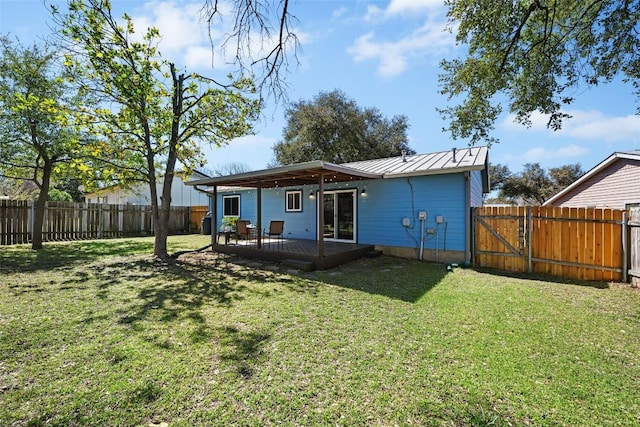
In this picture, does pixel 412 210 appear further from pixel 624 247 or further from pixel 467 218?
pixel 624 247

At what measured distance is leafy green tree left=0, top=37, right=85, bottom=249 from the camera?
9.28 m

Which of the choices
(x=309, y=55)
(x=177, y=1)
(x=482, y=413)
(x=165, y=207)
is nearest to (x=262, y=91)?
(x=309, y=55)

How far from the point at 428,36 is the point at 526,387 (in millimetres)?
6654

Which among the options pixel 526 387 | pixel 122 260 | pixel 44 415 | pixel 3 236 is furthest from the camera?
pixel 3 236

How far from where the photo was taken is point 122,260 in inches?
336

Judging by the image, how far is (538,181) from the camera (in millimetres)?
28375

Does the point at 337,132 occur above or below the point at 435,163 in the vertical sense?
above

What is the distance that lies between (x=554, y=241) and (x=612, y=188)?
28.1 feet

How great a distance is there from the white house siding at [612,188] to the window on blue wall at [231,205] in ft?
52.6

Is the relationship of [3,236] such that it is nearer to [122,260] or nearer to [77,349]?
[122,260]

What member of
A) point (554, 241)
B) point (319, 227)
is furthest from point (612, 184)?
point (319, 227)

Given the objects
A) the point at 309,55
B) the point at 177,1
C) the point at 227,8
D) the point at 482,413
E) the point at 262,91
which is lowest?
the point at 482,413

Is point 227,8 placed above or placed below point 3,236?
above

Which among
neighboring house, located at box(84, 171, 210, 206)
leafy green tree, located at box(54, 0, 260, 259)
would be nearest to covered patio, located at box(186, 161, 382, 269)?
leafy green tree, located at box(54, 0, 260, 259)
